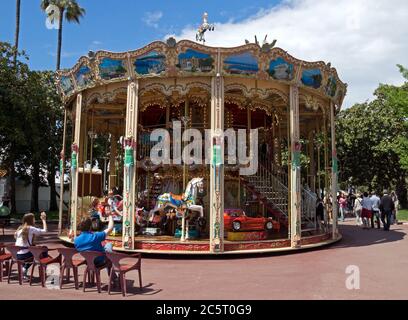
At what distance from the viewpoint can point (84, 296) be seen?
6.80 metres

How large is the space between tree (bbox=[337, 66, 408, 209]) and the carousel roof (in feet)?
73.5

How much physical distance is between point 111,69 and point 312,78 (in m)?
6.21

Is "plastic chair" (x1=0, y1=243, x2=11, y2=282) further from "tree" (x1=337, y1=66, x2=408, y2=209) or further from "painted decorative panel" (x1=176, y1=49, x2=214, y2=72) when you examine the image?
"tree" (x1=337, y1=66, x2=408, y2=209)

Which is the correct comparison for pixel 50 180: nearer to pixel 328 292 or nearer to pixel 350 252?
pixel 350 252

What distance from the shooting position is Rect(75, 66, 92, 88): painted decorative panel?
498 inches

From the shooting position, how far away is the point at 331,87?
13.6 m

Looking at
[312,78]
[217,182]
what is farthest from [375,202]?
[217,182]

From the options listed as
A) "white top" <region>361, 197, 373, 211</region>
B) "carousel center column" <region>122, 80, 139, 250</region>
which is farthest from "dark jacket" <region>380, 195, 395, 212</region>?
"carousel center column" <region>122, 80, 139, 250</region>

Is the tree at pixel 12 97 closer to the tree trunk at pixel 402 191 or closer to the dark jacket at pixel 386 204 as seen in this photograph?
the dark jacket at pixel 386 204

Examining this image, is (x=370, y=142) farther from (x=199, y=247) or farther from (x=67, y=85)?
(x=67, y=85)

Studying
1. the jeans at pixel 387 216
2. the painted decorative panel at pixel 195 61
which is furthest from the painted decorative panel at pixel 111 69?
the jeans at pixel 387 216

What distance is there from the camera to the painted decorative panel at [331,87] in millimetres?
13387
